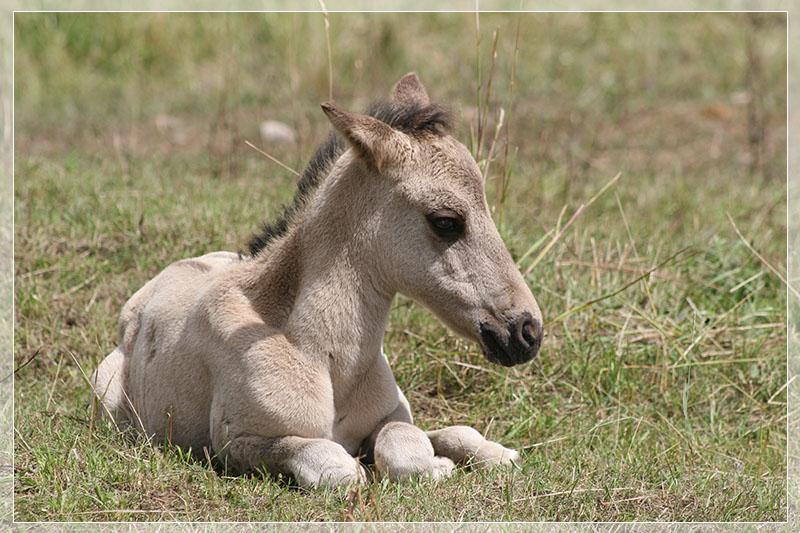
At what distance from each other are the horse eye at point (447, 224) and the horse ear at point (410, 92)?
68 centimetres

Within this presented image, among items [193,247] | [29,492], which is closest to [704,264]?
[193,247]

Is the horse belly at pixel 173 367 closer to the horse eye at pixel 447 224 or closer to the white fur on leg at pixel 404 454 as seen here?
the white fur on leg at pixel 404 454

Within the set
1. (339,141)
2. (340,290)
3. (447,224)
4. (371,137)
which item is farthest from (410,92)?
(340,290)

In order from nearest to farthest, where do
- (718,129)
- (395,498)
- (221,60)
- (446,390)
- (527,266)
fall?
1. (395,498)
2. (446,390)
3. (527,266)
4. (718,129)
5. (221,60)

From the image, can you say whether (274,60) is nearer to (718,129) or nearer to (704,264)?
(718,129)

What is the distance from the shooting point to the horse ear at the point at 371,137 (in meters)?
5.03

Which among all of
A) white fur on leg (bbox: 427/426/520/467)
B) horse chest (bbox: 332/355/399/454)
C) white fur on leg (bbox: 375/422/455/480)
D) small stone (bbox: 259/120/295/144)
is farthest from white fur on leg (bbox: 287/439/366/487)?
small stone (bbox: 259/120/295/144)

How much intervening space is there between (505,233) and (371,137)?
9.30ft

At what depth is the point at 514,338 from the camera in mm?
5086

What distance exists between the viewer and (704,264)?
8.09m

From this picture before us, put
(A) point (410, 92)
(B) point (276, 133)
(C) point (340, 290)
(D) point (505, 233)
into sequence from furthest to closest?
1. (B) point (276, 133)
2. (D) point (505, 233)
3. (A) point (410, 92)
4. (C) point (340, 290)

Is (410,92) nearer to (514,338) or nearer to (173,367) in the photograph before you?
(514,338)

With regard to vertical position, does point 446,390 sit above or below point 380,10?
below

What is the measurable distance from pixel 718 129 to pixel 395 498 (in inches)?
342
